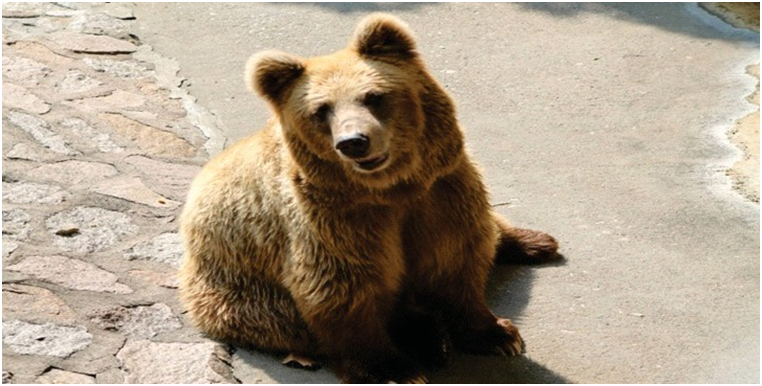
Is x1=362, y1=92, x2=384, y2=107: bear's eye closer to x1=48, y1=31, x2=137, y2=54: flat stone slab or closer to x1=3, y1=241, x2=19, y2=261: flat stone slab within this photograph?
x1=3, y1=241, x2=19, y2=261: flat stone slab

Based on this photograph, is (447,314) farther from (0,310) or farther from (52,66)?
(52,66)

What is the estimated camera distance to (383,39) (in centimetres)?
489

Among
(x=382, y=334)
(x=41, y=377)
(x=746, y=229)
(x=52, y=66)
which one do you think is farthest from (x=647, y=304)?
(x=52, y=66)

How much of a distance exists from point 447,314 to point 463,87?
350 cm

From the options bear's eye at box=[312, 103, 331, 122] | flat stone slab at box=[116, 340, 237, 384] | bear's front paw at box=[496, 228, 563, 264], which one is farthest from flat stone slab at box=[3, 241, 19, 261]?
bear's front paw at box=[496, 228, 563, 264]

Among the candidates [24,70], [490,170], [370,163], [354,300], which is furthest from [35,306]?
[24,70]

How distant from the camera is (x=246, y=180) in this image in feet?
17.2

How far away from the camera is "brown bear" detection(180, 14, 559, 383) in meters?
4.77

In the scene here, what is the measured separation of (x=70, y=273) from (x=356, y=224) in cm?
176

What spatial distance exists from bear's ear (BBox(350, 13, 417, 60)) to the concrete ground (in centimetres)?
138

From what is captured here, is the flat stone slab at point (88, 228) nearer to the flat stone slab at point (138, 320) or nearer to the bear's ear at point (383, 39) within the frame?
the flat stone slab at point (138, 320)

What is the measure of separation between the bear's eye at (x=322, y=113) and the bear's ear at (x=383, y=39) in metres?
0.33

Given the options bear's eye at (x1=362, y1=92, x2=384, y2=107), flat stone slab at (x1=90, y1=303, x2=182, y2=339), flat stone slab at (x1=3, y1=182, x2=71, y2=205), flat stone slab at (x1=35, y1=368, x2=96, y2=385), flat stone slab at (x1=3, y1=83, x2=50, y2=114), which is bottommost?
flat stone slab at (x1=90, y1=303, x2=182, y2=339)

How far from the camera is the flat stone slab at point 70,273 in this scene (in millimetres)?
5727
